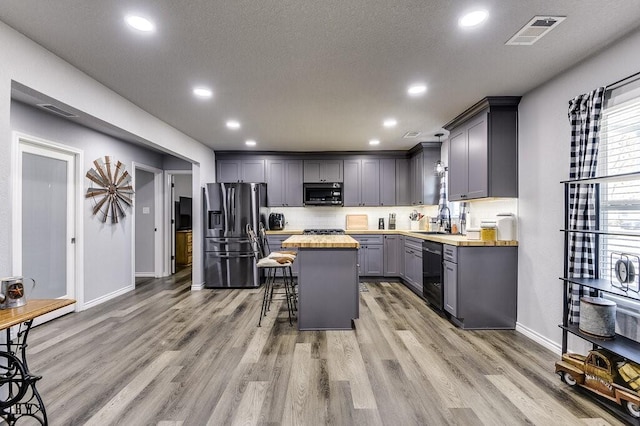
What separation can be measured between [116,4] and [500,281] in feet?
12.9

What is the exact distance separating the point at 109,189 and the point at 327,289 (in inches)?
139

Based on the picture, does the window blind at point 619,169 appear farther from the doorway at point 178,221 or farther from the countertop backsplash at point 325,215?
the doorway at point 178,221

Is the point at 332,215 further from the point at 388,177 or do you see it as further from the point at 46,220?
the point at 46,220

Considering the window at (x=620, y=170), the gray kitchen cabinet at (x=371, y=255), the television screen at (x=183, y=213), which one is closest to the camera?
the window at (x=620, y=170)

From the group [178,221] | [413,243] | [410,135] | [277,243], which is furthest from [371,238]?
[178,221]

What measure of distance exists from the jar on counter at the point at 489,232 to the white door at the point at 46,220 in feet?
15.9

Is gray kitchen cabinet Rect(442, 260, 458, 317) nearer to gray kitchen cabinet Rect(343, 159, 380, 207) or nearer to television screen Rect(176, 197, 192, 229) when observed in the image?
gray kitchen cabinet Rect(343, 159, 380, 207)

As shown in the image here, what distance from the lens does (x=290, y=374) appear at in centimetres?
236

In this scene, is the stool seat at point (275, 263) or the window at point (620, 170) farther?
the stool seat at point (275, 263)

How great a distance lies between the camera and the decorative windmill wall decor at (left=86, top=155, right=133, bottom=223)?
4.25 m

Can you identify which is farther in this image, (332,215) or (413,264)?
(332,215)

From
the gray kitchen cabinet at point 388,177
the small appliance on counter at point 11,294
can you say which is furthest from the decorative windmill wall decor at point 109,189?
the gray kitchen cabinet at point 388,177

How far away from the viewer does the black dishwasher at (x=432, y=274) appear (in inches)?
147

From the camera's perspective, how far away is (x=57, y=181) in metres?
3.80
